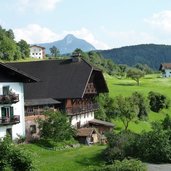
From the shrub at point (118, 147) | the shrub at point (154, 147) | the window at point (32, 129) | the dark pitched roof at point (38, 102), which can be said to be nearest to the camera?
the shrub at point (118, 147)

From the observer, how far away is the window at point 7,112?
163 feet

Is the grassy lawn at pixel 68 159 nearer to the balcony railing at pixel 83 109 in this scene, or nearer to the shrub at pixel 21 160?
the shrub at pixel 21 160

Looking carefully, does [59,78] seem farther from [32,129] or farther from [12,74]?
[12,74]

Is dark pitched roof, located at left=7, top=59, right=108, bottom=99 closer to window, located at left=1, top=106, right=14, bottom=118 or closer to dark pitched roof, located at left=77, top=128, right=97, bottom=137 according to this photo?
dark pitched roof, located at left=77, top=128, right=97, bottom=137

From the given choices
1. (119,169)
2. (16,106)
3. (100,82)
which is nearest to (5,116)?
(16,106)

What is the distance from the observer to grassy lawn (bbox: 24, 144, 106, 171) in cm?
3807

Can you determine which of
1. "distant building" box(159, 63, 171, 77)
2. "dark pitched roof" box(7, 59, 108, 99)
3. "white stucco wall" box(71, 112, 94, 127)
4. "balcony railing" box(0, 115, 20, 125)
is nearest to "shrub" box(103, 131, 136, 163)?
"balcony railing" box(0, 115, 20, 125)

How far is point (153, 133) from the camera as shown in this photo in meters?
43.8

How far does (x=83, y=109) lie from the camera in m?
67.1

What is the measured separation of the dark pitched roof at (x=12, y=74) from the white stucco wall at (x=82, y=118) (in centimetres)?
1383

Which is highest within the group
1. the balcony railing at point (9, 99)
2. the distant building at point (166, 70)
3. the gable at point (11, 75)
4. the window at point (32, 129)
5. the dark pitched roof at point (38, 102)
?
the distant building at point (166, 70)

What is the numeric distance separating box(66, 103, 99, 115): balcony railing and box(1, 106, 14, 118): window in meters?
13.0

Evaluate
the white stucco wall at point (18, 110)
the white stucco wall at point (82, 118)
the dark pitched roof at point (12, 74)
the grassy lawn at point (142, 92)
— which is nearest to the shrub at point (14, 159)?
the white stucco wall at point (18, 110)

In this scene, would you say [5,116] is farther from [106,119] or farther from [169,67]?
[169,67]
